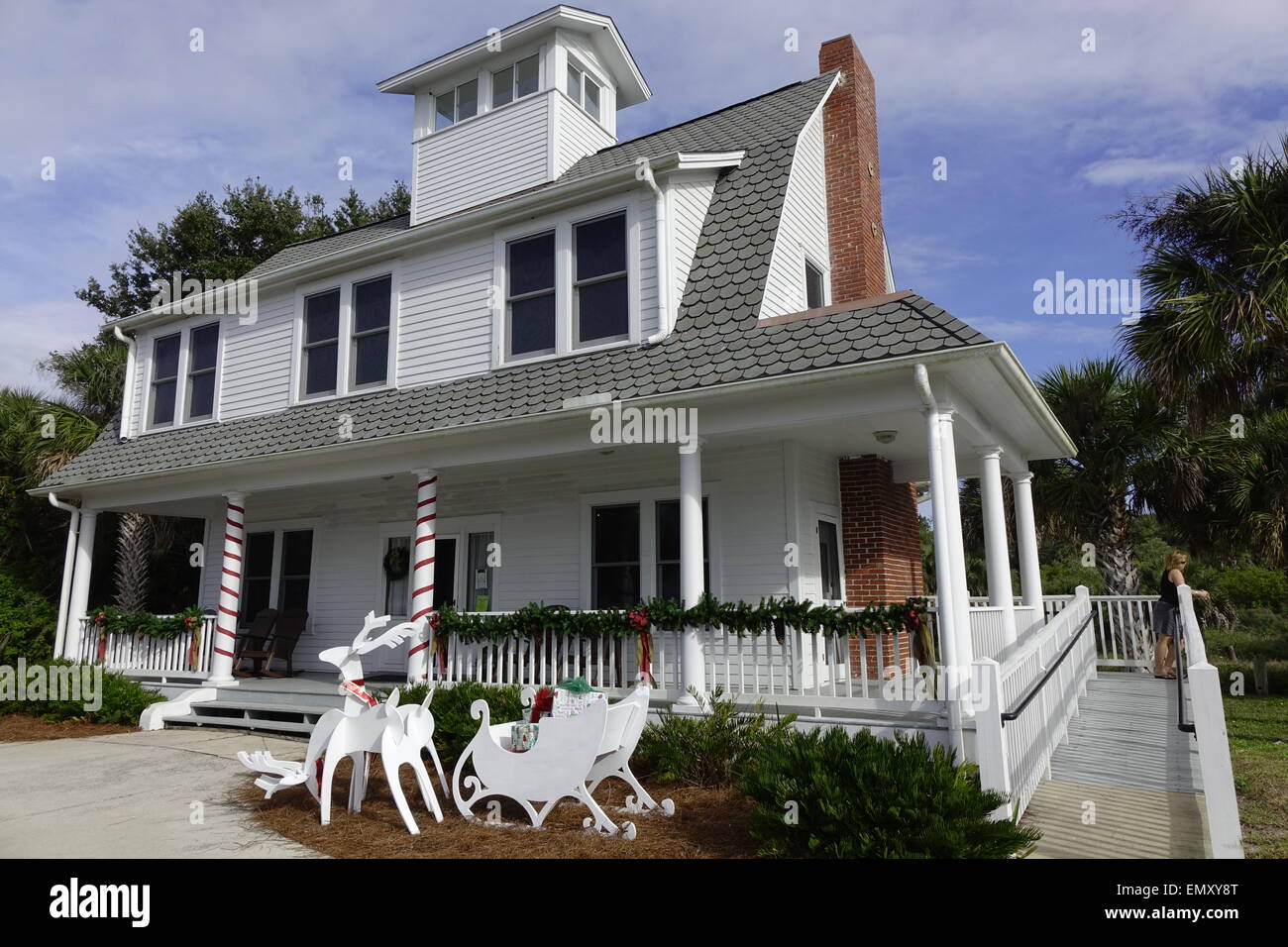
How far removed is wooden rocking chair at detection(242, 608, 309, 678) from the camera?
1242 centimetres

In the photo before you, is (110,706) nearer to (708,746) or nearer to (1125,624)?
(708,746)

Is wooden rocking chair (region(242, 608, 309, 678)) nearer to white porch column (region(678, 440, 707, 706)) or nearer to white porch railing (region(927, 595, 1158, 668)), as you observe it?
white porch column (region(678, 440, 707, 706))

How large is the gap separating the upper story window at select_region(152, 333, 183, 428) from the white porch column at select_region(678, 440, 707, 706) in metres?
10.4

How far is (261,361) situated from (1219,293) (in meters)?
13.5

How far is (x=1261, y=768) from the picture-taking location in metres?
7.35

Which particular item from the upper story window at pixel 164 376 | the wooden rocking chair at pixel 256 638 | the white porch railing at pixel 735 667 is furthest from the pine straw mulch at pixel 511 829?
the upper story window at pixel 164 376

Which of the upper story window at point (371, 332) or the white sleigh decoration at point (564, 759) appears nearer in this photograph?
the white sleigh decoration at point (564, 759)

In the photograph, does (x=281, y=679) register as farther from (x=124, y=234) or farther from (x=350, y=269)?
(x=124, y=234)

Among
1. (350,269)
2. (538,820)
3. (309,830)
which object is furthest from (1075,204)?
(309,830)

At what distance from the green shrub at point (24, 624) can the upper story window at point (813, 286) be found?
1294 centimetres

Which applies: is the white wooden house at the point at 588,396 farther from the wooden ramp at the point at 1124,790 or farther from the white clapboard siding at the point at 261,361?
the wooden ramp at the point at 1124,790

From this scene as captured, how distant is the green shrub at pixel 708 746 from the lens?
6.84m
